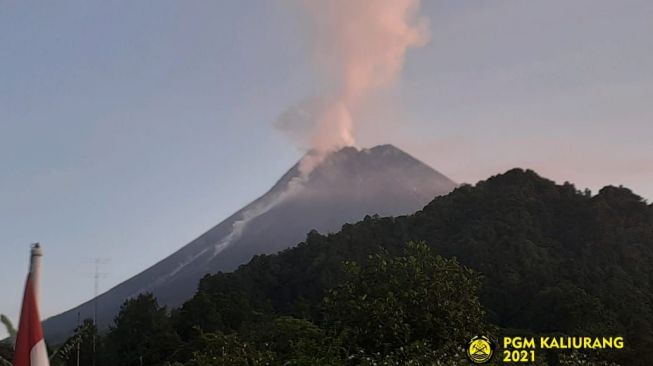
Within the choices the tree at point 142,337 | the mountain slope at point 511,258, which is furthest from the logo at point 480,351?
the tree at point 142,337

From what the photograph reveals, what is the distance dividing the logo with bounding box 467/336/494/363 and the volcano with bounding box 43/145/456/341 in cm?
10510

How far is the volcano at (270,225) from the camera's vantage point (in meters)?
138

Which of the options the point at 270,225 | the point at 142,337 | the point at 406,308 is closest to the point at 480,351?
the point at 406,308

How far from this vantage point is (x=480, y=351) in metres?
13.8

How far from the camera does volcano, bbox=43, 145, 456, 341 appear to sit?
138 metres

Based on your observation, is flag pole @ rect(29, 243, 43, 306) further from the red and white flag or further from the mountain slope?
the mountain slope

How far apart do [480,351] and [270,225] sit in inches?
6057

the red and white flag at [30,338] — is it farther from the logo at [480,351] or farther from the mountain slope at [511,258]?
the mountain slope at [511,258]

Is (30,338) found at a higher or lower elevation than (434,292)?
higher

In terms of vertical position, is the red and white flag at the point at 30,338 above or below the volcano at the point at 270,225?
below

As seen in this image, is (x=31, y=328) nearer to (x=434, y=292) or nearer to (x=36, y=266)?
(x=36, y=266)

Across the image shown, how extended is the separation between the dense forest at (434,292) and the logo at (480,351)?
1.52ft

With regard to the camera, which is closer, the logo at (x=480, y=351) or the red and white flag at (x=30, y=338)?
the red and white flag at (x=30, y=338)

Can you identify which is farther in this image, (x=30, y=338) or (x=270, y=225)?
(x=270, y=225)
